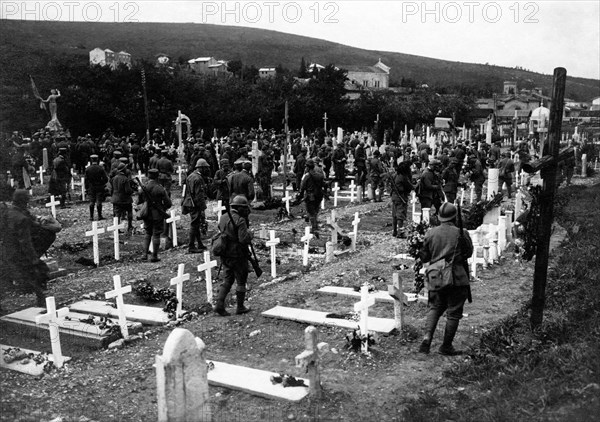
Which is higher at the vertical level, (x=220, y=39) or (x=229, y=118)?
(x=220, y=39)

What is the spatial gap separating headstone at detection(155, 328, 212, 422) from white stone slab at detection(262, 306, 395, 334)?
3411mm

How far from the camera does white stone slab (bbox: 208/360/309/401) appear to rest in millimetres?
6598

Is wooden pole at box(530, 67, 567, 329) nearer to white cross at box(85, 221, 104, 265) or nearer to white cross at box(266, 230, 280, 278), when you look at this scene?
white cross at box(266, 230, 280, 278)

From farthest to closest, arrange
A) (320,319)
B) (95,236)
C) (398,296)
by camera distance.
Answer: (95,236), (320,319), (398,296)

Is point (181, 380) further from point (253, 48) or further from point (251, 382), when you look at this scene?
point (253, 48)

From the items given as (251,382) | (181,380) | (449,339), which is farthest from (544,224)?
(181,380)

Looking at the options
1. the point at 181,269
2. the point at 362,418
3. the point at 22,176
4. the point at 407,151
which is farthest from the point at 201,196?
the point at 407,151

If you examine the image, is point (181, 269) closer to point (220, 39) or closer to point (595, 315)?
point (595, 315)

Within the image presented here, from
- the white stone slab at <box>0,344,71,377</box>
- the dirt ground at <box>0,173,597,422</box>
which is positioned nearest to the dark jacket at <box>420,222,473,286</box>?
the dirt ground at <box>0,173,597,422</box>

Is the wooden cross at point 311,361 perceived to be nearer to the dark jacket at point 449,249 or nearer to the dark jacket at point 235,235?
the dark jacket at point 449,249

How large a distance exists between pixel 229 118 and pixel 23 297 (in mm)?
38204

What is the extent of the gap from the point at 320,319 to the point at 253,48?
141439 mm

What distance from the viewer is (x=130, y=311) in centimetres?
961

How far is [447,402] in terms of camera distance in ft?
20.8
